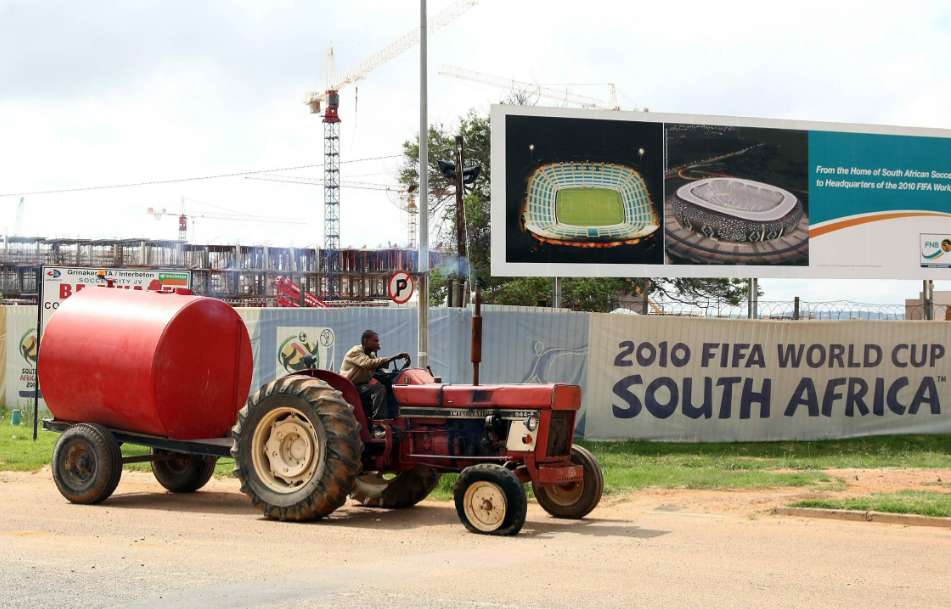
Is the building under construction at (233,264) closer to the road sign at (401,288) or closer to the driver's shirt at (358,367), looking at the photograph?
the road sign at (401,288)

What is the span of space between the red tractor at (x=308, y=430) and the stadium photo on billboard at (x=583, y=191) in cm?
1039

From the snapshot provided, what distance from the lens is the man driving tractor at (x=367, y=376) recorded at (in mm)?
12367

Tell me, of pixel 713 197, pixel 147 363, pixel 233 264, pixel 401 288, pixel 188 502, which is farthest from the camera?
pixel 233 264

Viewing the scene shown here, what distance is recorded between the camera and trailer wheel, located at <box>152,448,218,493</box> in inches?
575

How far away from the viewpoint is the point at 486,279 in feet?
168

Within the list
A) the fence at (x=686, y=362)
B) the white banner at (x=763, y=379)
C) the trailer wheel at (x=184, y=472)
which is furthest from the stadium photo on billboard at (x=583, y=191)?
the trailer wheel at (x=184, y=472)

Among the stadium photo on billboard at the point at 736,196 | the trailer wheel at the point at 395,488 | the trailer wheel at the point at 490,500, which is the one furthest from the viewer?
the stadium photo on billboard at the point at 736,196

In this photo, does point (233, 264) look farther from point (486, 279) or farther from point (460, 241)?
point (460, 241)

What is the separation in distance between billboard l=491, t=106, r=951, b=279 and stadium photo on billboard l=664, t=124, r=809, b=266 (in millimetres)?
26

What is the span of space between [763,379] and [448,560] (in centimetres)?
1242

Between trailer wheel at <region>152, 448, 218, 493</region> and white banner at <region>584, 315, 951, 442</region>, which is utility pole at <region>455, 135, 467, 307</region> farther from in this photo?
trailer wheel at <region>152, 448, 218, 493</region>

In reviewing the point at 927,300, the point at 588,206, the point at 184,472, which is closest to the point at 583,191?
the point at 588,206

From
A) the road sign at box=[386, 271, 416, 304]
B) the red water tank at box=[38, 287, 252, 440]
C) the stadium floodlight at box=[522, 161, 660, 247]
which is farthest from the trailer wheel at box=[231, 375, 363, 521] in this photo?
the stadium floodlight at box=[522, 161, 660, 247]

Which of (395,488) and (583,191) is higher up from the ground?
(583,191)
